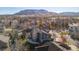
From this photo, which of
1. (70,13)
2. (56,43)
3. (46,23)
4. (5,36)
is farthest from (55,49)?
(5,36)

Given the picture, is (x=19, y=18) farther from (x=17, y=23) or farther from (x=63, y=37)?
(x=63, y=37)

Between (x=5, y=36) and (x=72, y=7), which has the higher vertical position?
(x=72, y=7)
